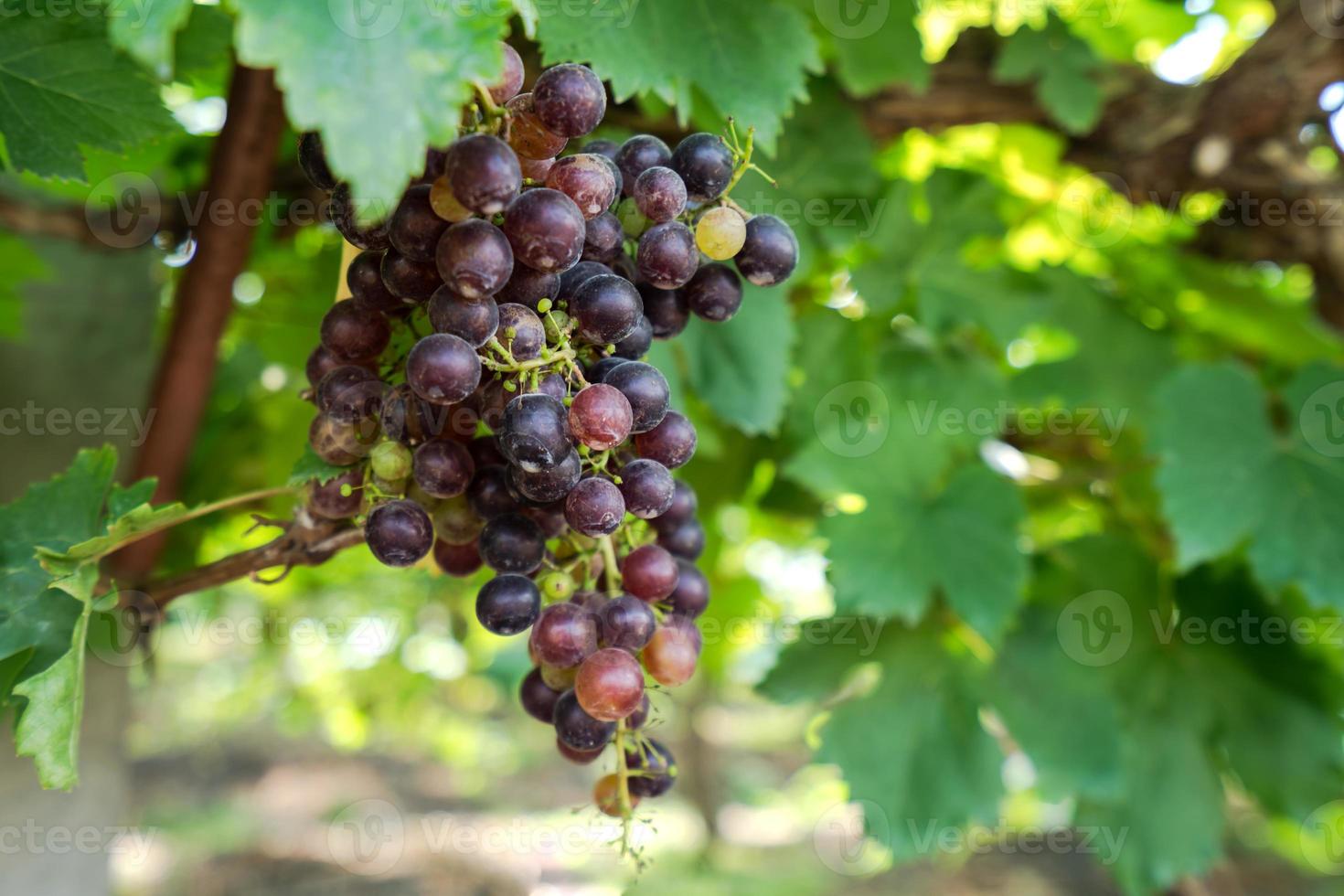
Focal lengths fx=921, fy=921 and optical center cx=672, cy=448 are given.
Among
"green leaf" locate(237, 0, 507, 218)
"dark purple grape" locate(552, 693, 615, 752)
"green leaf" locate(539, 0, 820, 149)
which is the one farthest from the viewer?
"green leaf" locate(539, 0, 820, 149)

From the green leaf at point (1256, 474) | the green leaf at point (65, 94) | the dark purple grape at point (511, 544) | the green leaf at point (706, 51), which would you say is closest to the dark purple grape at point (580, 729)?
the dark purple grape at point (511, 544)

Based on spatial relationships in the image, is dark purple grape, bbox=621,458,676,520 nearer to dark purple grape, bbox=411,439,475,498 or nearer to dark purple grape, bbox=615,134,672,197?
dark purple grape, bbox=411,439,475,498

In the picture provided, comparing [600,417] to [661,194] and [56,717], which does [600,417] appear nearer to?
[661,194]

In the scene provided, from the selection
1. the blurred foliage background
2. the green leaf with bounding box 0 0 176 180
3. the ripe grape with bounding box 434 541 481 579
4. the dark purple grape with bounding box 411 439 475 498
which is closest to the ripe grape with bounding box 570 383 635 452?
the dark purple grape with bounding box 411 439 475 498

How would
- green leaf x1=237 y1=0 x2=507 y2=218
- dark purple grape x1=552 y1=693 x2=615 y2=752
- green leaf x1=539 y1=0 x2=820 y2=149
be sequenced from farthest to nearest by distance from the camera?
green leaf x1=539 y1=0 x2=820 y2=149, dark purple grape x1=552 y1=693 x2=615 y2=752, green leaf x1=237 y1=0 x2=507 y2=218

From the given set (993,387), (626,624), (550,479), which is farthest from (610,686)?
(993,387)

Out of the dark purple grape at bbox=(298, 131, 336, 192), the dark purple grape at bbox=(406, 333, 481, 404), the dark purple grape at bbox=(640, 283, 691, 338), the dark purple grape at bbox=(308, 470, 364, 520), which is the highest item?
the dark purple grape at bbox=(640, 283, 691, 338)

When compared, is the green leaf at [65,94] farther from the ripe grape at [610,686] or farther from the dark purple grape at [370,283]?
the ripe grape at [610,686]
